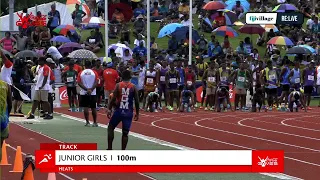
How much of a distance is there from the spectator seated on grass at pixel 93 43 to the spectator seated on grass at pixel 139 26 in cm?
238

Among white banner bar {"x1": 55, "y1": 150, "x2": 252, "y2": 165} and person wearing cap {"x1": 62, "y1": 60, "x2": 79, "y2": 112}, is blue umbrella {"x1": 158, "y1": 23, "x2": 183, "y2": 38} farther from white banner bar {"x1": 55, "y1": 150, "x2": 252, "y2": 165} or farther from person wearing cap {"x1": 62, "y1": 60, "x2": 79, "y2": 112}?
white banner bar {"x1": 55, "y1": 150, "x2": 252, "y2": 165}

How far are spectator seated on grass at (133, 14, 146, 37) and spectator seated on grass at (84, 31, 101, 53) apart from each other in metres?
2.38

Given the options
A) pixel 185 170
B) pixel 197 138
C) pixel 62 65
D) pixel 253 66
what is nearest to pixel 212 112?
pixel 253 66

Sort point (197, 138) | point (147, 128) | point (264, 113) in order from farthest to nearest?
point (264, 113)
point (147, 128)
point (197, 138)

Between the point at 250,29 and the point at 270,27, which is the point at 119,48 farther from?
the point at 270,27

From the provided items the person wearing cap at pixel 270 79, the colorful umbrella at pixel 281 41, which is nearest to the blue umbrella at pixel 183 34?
the colorful umbrella at pixel 281 41

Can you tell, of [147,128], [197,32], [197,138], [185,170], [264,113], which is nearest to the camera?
[185,170]

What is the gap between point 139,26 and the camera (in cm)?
4119

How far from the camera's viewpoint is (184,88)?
101 ft

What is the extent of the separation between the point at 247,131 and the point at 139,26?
18.7 m

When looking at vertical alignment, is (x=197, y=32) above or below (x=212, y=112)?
above

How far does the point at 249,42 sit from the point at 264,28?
1525 mm

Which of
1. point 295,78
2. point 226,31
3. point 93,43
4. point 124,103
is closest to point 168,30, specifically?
point 226,31

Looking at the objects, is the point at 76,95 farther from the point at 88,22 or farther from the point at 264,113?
the point at 88,22
